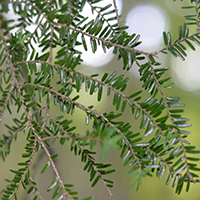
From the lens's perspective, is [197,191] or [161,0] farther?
[197,191]

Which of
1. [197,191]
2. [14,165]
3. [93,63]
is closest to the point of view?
[14,165]

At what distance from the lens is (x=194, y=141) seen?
2.51m

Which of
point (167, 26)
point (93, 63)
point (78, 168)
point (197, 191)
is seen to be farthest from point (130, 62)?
point (197, 191)

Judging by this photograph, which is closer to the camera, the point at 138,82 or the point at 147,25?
the point at 147,25

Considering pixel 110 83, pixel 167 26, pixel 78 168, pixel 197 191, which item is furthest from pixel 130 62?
pixel 197 191

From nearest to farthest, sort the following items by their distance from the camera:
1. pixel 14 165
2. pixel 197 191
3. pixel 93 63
A: pixel 14 165 → pixel 93 63 → pixel 197 191

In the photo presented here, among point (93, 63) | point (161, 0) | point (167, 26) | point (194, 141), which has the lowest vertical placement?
point (194, 141)

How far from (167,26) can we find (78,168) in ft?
7.10

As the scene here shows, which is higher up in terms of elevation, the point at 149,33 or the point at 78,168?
the point at 149,33

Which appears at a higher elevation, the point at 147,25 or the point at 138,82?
the point at 147,25

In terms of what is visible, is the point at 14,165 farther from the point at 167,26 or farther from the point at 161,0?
the point at 161,0

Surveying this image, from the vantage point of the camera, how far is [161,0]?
8.16 feet

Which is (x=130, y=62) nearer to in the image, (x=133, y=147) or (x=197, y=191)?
(x=133, y=147)

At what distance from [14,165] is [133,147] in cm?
236
